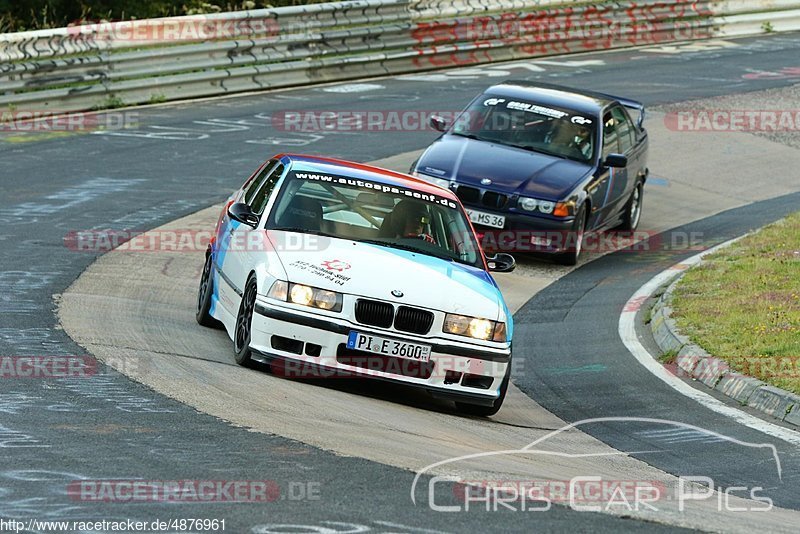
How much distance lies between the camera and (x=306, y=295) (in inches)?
364

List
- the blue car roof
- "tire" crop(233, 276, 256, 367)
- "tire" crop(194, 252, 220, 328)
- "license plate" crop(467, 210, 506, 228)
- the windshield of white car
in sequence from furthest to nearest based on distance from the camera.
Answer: the blue car roof < "license plate" crop(467, 210, 506, 228) < "tire" crop(194, 252, 220, 328) < the windshield of white car < "tire" crop(233, 276, 256, 367)

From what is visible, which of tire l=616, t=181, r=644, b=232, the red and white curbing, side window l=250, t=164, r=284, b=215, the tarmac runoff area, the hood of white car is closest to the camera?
the tarmac runoff area

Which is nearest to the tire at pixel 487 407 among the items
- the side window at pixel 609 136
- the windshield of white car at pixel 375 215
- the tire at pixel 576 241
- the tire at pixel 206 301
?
the windshield of white car at pixel 375 215

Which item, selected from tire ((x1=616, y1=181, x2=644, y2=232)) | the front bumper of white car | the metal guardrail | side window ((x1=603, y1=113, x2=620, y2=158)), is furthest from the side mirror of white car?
the metal guardrail

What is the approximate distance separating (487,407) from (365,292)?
118cm

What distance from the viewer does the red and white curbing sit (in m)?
9.95

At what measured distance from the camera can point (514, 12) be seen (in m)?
29.0

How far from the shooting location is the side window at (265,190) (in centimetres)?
1076

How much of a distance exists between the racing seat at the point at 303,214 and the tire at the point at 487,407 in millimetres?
1669

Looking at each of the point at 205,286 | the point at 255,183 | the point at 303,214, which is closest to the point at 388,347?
the point at 303,214

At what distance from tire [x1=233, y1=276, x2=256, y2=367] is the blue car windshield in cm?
705

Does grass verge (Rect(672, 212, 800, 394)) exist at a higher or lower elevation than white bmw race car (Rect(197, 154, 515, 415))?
lower

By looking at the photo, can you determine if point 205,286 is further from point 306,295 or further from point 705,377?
point 705,377

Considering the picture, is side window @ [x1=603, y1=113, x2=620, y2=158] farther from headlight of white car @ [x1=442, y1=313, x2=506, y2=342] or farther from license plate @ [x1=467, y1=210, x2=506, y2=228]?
headlight of white car @ [x1=442, y1=313, x2=506, y2=342]
